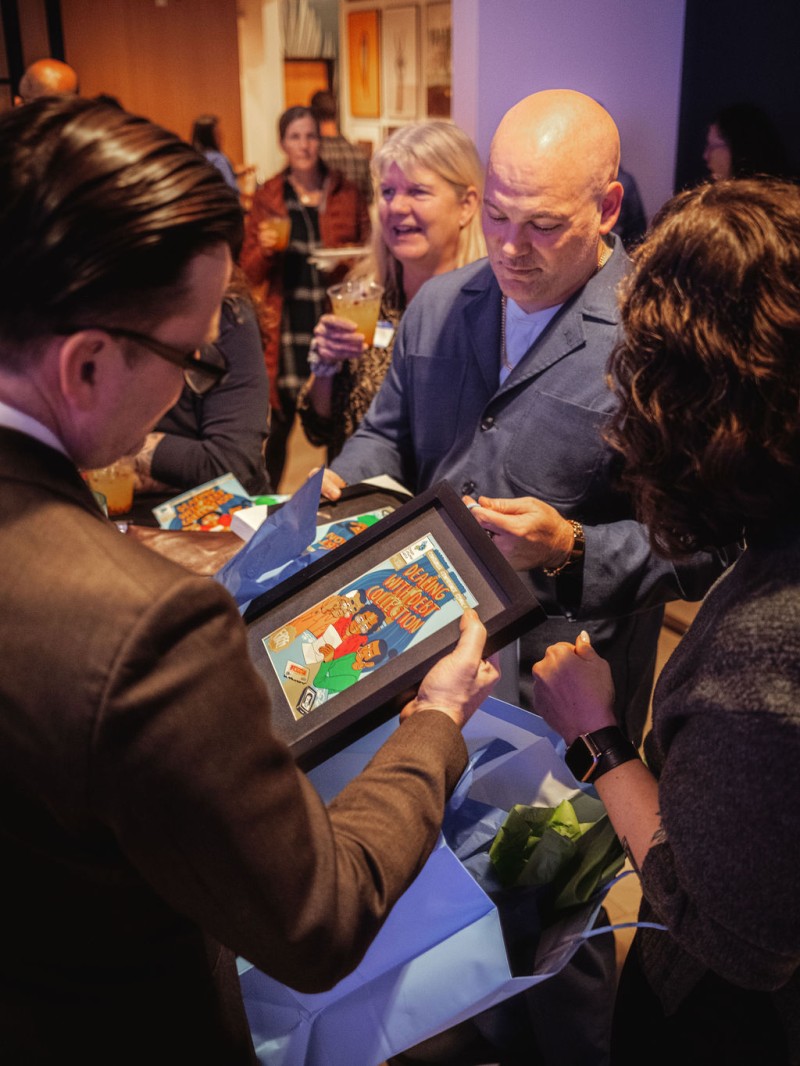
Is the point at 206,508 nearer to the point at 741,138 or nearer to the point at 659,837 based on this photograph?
the point at 659,837

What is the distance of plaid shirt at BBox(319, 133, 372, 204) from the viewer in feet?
20.0

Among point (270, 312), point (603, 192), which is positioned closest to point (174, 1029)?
point (603, 192)

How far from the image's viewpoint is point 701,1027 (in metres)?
1.20

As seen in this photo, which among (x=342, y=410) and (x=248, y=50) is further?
(x=248, y=50)

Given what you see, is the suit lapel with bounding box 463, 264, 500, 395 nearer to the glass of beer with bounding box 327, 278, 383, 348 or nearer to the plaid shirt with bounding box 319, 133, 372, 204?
the glass of beer with bounding box 327, 278, 383, 348

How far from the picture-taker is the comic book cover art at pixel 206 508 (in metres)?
2.00

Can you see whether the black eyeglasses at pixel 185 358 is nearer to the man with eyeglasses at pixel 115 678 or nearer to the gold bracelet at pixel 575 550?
the man with eyeglasses at pixel 115 678

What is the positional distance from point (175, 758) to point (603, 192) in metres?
1.50

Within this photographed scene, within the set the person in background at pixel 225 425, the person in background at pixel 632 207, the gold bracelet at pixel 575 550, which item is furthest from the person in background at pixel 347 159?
the gold bracelet at pixel 575 550

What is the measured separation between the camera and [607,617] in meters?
1.75

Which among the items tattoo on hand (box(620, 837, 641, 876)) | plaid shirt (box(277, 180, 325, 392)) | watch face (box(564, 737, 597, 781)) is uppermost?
watch face (box(564, 737, 597, 781))

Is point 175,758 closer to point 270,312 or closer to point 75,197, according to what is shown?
point 75,197

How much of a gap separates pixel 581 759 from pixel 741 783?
1.15 feet

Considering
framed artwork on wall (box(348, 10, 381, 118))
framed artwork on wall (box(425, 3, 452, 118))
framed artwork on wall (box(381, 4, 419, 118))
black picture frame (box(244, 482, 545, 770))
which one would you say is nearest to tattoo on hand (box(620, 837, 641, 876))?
black picture frame (box(244, 482, 545, 770))
